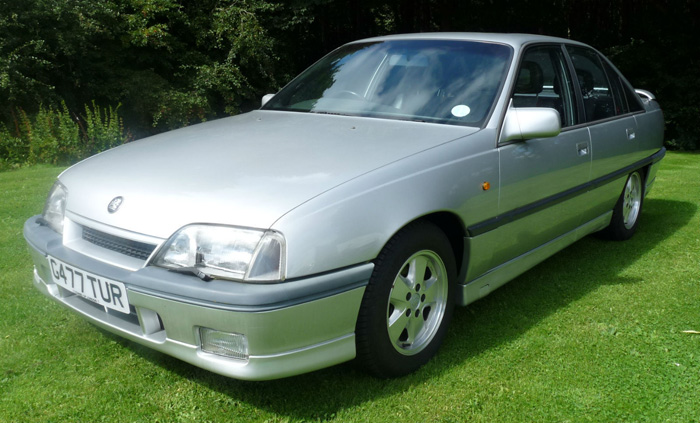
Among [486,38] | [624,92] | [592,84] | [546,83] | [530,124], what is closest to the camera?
[530,124]

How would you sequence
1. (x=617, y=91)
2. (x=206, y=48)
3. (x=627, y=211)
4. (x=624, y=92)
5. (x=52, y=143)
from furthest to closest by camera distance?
(x=206, y=48) → (x=52, y=143) → (x=627, y=211) → (x=624, y=92) → (x=617, y=91)

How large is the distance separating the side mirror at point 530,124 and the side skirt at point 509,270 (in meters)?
0.67

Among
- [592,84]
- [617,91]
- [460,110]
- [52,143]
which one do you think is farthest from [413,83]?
[52,143]

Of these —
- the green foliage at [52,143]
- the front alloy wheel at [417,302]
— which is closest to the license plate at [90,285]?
the front alloy wheel at [417,302]

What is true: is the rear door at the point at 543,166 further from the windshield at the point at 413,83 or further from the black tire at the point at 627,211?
the black tire at the point at 627,211

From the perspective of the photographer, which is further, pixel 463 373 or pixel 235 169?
pixel 463 373

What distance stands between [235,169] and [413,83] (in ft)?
4.16

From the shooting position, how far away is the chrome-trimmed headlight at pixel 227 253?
2199mm

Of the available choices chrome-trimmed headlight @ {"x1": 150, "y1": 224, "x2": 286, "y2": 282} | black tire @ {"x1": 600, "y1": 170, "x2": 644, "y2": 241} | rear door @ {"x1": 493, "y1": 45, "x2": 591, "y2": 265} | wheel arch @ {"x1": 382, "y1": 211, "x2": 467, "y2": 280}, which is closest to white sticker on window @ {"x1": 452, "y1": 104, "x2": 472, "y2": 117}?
rear door @ {"x1": 493, "y1": 45, "x2": 591, "y2": 265}

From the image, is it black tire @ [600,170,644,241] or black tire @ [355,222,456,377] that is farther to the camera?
black tire @ [600,170,644,241]

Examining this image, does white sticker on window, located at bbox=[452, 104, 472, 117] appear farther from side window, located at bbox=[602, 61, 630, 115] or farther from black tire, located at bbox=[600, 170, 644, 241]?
black tire, located at bbox=[600, 170, 644, 241]

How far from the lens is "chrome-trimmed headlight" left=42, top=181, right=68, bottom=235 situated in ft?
9.33

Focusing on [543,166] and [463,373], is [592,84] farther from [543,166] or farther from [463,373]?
[463,373]

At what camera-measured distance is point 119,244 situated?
2492 mm
